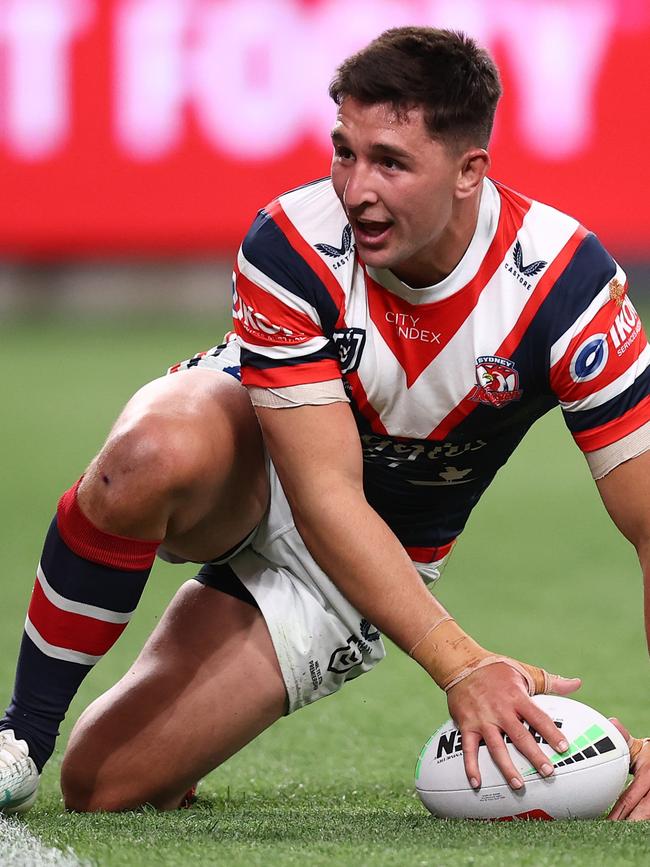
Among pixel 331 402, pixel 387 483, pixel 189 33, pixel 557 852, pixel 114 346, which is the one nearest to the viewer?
pixel 557 852

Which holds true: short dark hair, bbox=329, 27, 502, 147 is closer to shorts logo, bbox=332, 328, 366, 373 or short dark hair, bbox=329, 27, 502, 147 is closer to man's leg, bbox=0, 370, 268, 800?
shorts logo, bbox=332, 328, 366, 373

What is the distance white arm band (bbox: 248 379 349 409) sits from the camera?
2.38 m

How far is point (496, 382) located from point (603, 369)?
0.63 ft

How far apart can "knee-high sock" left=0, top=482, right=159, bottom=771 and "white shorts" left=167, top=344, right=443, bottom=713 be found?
0.32 metres

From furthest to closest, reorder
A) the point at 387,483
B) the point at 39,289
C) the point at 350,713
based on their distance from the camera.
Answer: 1. the point at 39,289
2. the point at 350,713
3. the point at 387,483

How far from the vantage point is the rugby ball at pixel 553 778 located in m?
2.23

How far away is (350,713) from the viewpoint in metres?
3.29

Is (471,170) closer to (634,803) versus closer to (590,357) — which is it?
(590,357)

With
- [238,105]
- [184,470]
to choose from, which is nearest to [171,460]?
[184,470]

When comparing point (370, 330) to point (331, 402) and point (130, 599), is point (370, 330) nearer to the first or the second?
point (331, 402)

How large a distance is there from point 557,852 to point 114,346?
7.65 meters

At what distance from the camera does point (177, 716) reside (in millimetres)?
2631

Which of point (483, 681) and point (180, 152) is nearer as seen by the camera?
point (483, 681)

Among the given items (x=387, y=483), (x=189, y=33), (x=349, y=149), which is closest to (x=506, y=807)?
(x=387, y=483)
